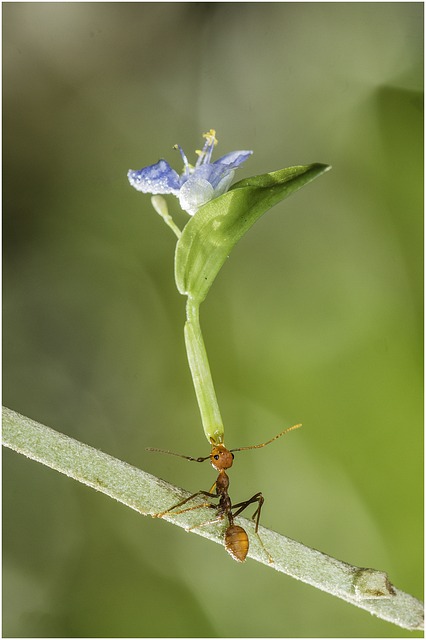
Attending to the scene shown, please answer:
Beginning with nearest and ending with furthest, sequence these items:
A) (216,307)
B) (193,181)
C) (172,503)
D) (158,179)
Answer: (172,503) < (193,181) < (158,179) < (216,307)

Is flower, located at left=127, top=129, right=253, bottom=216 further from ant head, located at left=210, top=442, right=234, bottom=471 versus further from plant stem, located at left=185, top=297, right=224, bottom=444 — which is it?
ant head, located at left=210, top=442, right=234, bottom=471

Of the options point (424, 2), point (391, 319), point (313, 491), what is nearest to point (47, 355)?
point (313, 491)

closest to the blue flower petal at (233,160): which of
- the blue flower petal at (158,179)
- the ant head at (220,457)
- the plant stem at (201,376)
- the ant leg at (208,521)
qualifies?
the blue flower petal at (158,179)

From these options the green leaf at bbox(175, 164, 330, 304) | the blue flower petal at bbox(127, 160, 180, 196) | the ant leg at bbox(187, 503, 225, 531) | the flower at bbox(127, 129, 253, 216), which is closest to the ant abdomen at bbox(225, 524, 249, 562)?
the ant leg at bbox(187, 503, 225, 531)

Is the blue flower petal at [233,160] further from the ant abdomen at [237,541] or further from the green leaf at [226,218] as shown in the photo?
the ant abdomen at [237,541]

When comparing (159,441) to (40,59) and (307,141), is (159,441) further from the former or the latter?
(40,59)

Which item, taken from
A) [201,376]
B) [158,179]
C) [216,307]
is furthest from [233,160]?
[216,307]

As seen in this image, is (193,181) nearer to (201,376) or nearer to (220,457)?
(201,376)
